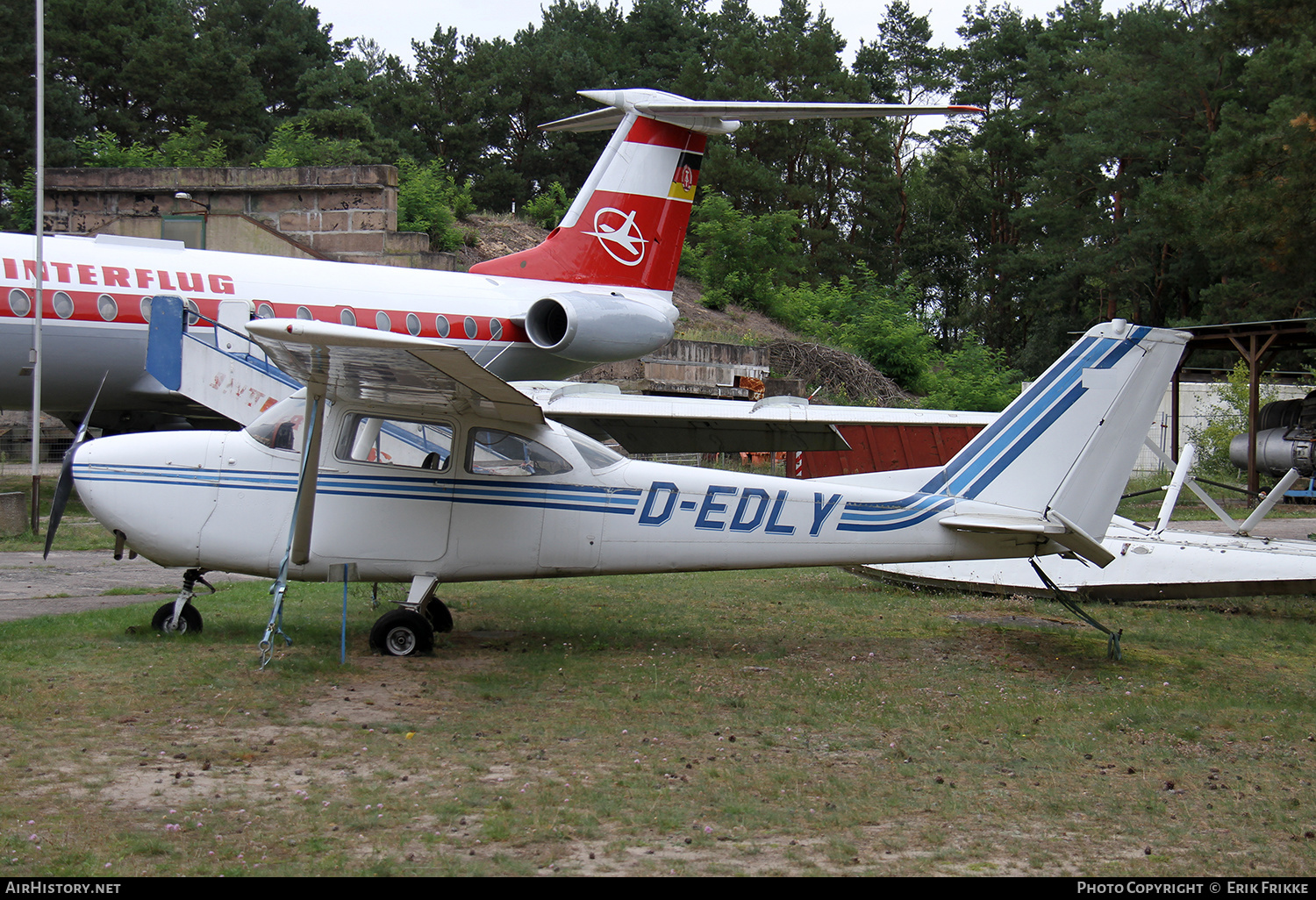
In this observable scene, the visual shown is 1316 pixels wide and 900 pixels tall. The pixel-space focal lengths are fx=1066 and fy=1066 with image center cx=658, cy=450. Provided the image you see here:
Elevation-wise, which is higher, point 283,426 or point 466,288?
point 466,288

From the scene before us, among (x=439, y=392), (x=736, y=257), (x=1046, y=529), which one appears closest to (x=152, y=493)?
(x=439, y=392)

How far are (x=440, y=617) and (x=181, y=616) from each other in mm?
1988

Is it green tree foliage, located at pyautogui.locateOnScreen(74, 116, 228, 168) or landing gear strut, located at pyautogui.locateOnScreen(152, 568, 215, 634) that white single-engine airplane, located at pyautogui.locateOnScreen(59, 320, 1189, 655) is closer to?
landing gear strut, located at pyautogui.locateOnScreen(152, 568, 215, 634)

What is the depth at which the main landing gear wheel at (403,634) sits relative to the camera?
7.91m

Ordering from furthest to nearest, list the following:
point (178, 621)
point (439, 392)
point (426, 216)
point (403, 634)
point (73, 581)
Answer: point (426, 216) → point (73, 581) → point (178, 621) → point (403, 634) → point (439, 392)

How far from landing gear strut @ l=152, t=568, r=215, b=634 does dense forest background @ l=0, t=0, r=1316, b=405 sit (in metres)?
24.5

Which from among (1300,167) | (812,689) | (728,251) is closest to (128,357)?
(812,689)

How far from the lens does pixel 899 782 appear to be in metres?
5.21

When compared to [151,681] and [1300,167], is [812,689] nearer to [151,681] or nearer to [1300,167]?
[151,681]

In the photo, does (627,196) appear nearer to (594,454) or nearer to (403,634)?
(594,454)

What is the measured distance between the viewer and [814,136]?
185ft

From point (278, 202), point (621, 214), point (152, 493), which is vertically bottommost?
point (152, 493)

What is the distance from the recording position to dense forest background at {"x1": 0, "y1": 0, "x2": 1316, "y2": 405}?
4025cm

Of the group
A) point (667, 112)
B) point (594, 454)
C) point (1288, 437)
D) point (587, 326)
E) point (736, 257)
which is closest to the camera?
point (594, 454)
